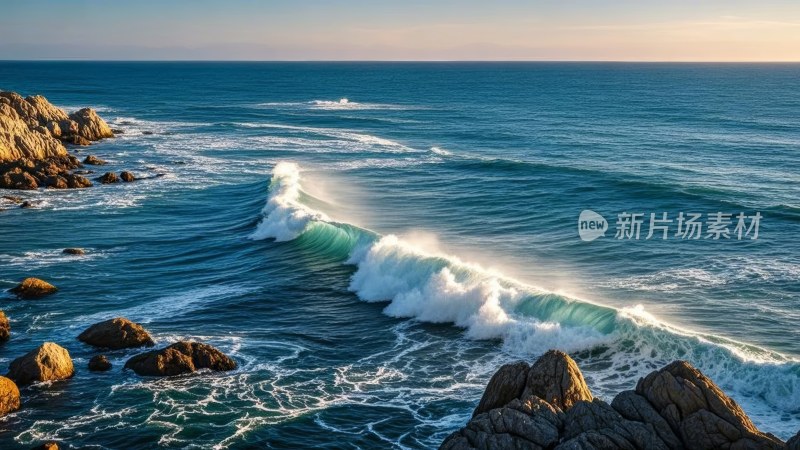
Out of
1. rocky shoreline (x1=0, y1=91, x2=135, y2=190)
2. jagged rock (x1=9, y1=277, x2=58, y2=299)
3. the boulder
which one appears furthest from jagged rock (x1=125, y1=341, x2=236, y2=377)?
the boulder

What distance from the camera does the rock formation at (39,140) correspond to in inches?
2515

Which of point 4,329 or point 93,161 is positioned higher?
point 93,161

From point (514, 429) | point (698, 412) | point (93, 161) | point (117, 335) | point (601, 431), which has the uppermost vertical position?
point (698, 412)

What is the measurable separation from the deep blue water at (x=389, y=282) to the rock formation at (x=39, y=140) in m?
5.13

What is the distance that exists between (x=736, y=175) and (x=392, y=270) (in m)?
36.0

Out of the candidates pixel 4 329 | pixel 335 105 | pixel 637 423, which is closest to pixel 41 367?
pixel 4 329

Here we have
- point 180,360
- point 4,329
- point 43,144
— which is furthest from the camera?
point 43,144

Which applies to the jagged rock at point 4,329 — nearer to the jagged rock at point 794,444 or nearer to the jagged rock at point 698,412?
the jagged rock at point 698,412

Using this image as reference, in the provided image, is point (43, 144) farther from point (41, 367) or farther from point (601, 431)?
point (601, 431)

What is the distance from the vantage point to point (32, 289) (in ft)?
119

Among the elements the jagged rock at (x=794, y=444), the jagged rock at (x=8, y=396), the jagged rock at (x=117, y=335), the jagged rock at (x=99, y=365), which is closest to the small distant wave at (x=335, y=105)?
the jagged rock at (x=117, y=335)

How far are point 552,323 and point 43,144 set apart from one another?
59386 millimetres

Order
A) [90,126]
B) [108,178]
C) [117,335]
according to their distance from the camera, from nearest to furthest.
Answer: [117,335], [108,178], [90,126]

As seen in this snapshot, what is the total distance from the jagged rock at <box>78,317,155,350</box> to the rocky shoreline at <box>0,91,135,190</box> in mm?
37187
